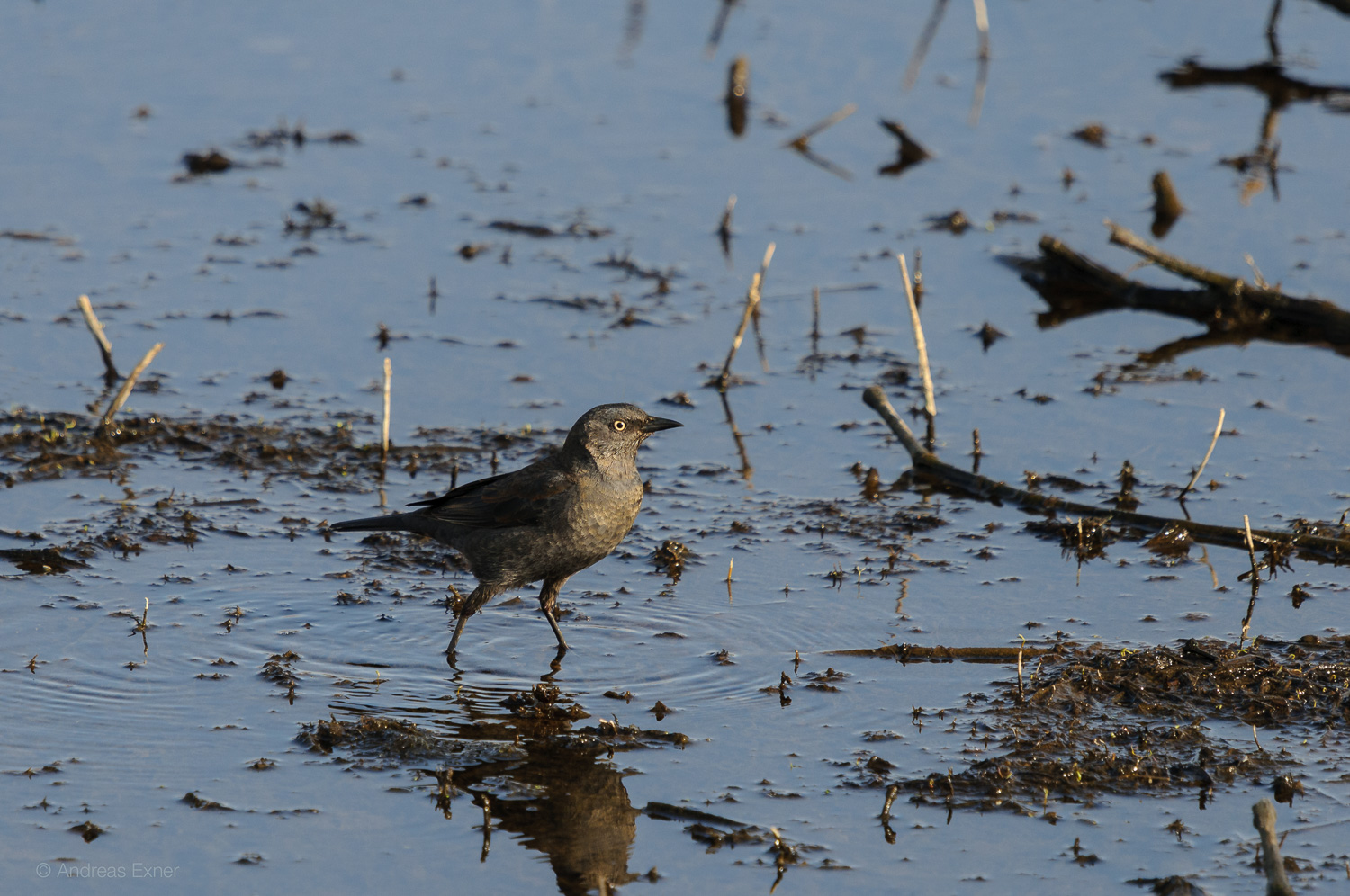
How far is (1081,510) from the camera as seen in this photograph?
323 inches

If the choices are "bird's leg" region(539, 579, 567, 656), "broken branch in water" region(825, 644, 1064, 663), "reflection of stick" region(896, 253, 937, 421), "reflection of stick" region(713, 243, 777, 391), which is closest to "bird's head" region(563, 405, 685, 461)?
"bird's leg" region(539, 579, 567, 656)

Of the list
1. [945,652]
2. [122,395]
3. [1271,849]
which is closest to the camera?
[1271,849]

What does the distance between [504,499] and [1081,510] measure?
3204 mm

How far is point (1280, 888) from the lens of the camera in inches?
168

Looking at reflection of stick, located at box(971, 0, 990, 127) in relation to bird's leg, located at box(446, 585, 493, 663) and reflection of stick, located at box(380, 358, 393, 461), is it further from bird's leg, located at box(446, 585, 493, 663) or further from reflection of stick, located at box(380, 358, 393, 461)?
bird's leg, located at box(446, 585, 493, 663)

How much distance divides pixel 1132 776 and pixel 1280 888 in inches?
57.1

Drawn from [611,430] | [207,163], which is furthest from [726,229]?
[611,430]

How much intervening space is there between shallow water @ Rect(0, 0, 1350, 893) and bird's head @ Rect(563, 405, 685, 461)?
812mm

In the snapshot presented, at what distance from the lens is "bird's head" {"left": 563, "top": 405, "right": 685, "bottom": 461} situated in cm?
729

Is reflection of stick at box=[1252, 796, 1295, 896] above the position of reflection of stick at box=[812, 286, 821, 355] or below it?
below

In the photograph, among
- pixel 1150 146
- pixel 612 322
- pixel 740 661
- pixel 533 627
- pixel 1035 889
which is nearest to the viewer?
pixel 1035 889

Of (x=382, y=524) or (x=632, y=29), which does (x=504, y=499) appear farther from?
(x=632, y=29)

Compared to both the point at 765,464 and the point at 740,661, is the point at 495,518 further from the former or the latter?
the point at 765,464

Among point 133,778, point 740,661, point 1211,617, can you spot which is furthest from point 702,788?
point 1211,617
